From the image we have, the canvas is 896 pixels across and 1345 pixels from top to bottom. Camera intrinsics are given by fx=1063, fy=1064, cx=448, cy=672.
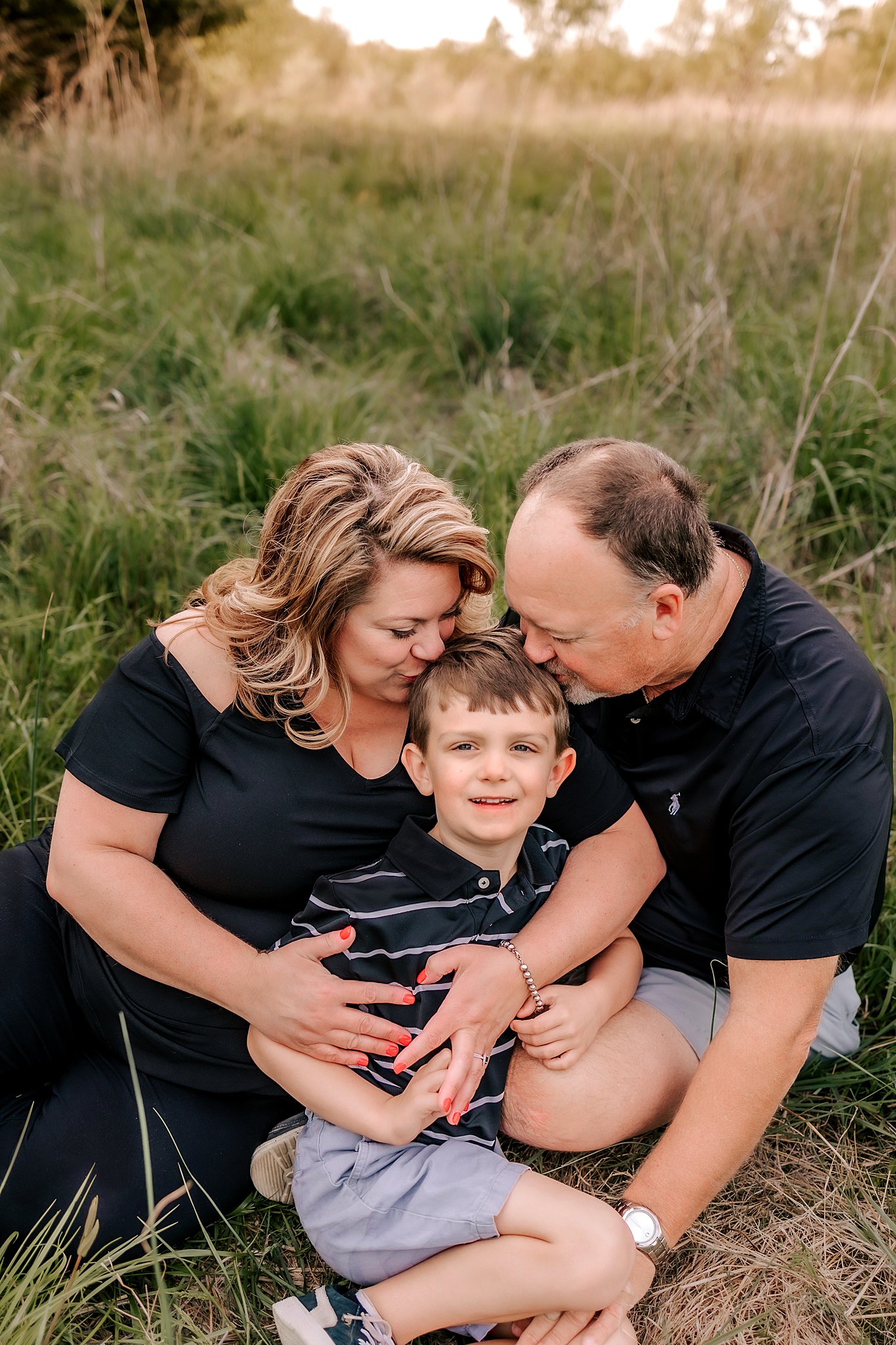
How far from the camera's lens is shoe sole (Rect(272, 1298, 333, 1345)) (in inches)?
73.4

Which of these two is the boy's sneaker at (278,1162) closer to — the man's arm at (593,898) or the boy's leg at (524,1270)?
the boy's leg at (524,1270)

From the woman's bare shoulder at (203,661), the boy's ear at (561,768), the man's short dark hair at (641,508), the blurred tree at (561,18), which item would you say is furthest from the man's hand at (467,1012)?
the blurred tree at (561,18)

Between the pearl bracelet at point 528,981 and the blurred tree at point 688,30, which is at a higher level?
the blurred tree at point 688,30

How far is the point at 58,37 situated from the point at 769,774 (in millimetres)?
9927

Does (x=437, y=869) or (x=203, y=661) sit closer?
(x=437, y=869)

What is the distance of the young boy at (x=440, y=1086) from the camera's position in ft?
6.18

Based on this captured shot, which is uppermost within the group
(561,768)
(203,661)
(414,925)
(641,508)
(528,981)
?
(641,508)

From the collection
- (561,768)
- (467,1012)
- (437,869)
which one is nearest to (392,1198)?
(467,1012)

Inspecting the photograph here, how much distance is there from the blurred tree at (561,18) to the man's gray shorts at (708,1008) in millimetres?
5150

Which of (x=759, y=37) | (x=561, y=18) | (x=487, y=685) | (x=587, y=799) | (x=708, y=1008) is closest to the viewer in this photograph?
(x=487, y=685)

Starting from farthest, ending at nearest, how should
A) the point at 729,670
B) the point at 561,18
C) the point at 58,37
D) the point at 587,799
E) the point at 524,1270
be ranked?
1. the point at 58,37
2. the point at 561,18
3. the point at 587,799
4. the point at 729,670
5. the point at 524,1270

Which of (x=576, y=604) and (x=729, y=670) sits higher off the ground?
(x=576, y=604)

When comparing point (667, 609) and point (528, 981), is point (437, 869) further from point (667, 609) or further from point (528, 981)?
point (667, 609)

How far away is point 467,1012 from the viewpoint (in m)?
2.01
